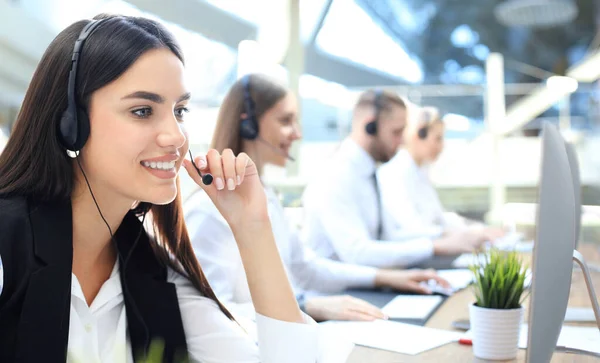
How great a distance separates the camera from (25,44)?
3.13m

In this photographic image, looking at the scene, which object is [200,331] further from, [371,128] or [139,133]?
[371,128]

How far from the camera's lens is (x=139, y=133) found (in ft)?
3.08

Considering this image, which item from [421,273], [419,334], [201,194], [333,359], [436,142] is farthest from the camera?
[436,142]

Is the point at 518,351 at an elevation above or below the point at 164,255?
below

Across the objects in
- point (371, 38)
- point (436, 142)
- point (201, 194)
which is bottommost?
point (201, 194)

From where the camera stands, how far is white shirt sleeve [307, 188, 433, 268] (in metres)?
2.14

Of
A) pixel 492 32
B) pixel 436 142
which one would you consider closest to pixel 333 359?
pixel 436 142

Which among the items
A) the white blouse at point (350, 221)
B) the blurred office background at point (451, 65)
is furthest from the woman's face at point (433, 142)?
the white blouse at point (350, 221)

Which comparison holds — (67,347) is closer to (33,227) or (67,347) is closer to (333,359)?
(33,227)

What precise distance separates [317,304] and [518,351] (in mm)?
454

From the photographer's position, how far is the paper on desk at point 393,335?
3.74ft

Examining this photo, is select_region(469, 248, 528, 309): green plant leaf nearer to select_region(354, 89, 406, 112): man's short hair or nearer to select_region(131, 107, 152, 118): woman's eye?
select_region(131, 107, 152, 118): woman's eye

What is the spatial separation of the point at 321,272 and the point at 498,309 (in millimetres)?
826

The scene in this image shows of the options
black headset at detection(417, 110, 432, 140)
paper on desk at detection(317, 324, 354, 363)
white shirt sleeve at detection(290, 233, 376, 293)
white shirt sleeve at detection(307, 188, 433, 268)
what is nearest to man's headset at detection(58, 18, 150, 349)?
paper on desk at detection(317, 324, 354, 363)
